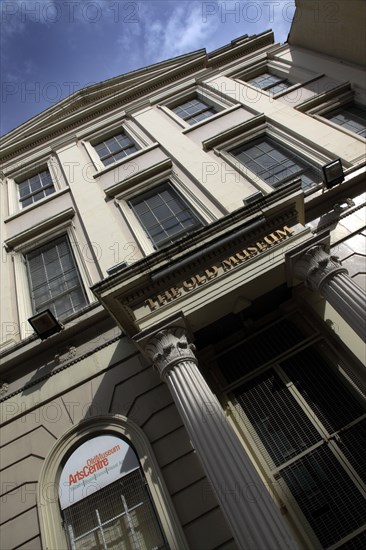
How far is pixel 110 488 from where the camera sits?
6.60 m

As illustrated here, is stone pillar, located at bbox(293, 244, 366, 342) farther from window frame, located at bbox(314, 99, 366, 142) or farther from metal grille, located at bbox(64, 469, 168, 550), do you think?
window frame, located at bbox(314, 99, 366, 142)

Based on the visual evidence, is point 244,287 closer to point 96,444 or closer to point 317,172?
point 96,444

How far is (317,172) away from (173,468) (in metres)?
7.59

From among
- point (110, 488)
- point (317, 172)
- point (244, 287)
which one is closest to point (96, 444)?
point (110, 488)

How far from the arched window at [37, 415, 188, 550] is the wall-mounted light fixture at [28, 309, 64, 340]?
2.07 metres

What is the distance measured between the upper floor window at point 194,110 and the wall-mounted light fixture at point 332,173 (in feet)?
22.9

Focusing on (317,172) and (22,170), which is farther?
(22,170)

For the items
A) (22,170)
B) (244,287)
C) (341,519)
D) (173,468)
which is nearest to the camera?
(341,519)

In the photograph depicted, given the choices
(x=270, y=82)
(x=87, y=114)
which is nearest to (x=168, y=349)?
(x=270, y=82)

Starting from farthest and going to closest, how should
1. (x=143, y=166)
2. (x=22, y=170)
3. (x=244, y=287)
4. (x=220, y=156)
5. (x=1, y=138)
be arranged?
(x=1, y=138), (x=22, y=170), (x=143, y=166), (x=220, y=156), (x=244, y=287)

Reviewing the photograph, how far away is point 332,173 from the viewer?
339 inches

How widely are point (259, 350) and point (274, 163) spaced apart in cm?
577

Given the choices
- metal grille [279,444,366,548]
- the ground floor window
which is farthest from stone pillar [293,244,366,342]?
the ground floor window

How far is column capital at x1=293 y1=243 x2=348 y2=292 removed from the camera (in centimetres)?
643
